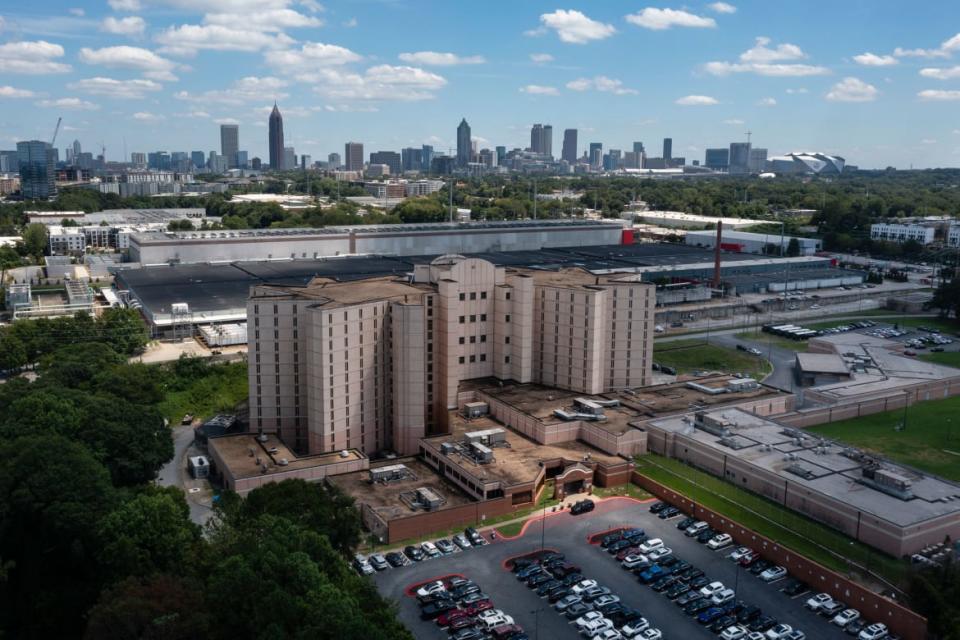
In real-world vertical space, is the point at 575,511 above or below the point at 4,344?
below

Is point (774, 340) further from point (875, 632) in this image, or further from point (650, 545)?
point (875, 632)

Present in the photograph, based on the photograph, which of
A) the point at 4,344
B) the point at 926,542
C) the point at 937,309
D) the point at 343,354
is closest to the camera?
the point at 926,542

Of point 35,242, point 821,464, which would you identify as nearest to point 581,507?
point 821,464

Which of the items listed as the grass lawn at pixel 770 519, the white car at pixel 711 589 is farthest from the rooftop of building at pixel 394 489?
the white car at pixel 711 589

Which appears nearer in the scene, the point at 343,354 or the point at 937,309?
the point at 343,354

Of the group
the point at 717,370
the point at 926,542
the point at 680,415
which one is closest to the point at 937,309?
the point at 717,370

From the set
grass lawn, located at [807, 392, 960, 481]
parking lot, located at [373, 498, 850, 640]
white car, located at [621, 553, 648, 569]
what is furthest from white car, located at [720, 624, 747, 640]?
grass lawn, located at [807, 392, 960, 481]

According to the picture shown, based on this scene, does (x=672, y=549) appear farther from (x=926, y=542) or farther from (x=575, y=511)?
(x=926, y=542)
